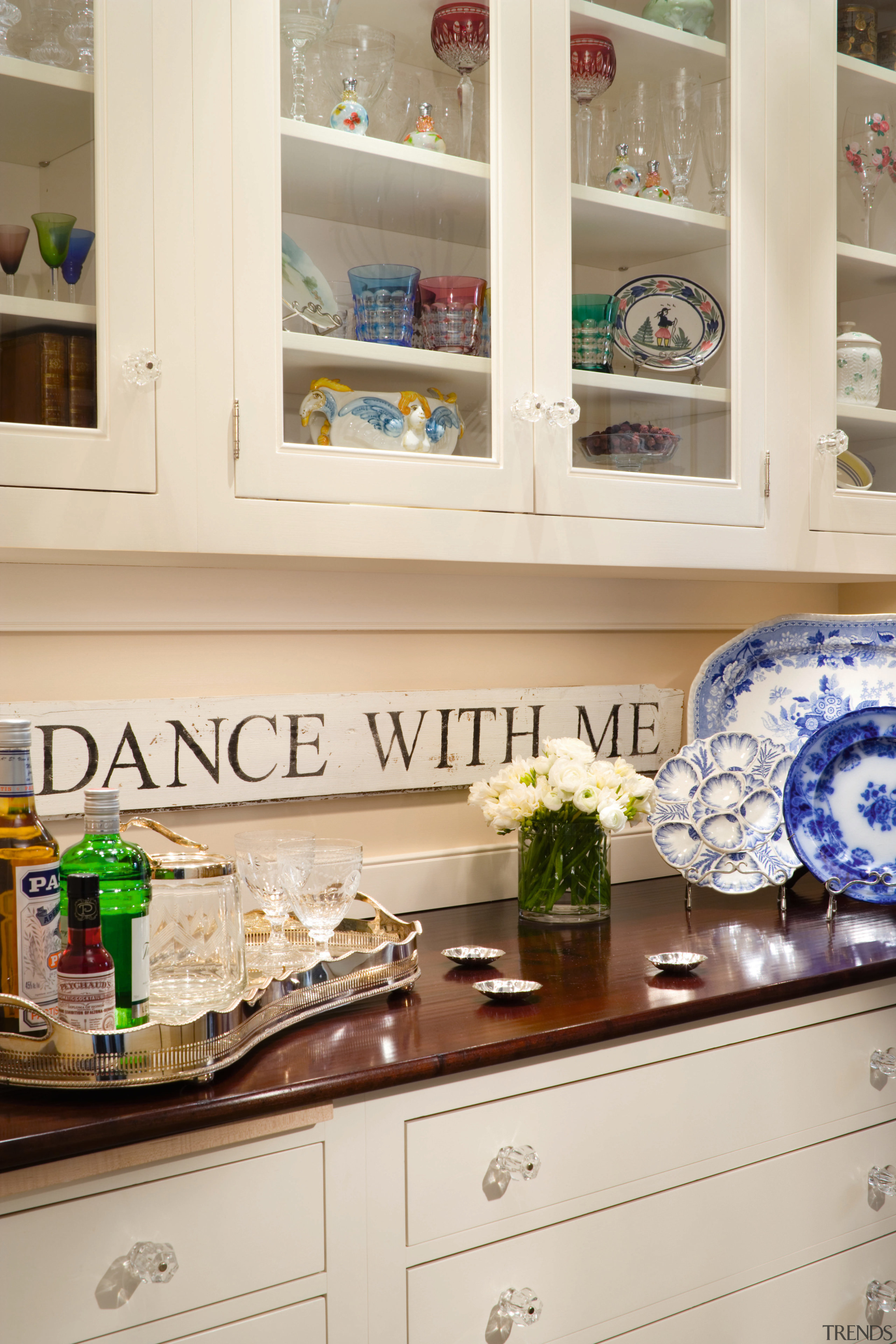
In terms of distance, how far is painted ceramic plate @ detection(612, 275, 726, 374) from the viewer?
4.97 feet

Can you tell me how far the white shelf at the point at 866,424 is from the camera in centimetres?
171

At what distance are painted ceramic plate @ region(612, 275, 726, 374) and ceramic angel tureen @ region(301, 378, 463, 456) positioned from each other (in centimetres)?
30

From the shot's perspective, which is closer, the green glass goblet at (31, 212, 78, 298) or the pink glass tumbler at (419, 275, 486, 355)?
the green glass goblet at (31, 212, 78, 298)

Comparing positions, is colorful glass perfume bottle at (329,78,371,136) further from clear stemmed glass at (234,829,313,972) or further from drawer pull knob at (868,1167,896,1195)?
drawer pull knob at (868,1167,896,1195)

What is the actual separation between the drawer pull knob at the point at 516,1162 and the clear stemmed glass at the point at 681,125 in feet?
3.99

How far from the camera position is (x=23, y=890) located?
3.22 feet

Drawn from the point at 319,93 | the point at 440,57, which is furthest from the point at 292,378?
the point at 440,57

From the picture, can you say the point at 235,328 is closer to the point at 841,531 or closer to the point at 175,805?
the point at 175,805

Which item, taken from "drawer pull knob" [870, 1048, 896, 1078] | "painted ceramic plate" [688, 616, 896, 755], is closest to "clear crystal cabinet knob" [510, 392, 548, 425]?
"painted ceramic plate" [688, 616, 896, 755]

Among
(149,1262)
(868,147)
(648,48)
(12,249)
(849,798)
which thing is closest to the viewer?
(149,1262)

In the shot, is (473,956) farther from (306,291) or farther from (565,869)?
(306,291)

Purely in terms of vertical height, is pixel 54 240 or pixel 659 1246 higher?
pixel 54 240

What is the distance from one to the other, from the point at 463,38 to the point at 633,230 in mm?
322

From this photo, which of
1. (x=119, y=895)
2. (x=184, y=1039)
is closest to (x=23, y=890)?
(x=119, y=895)
